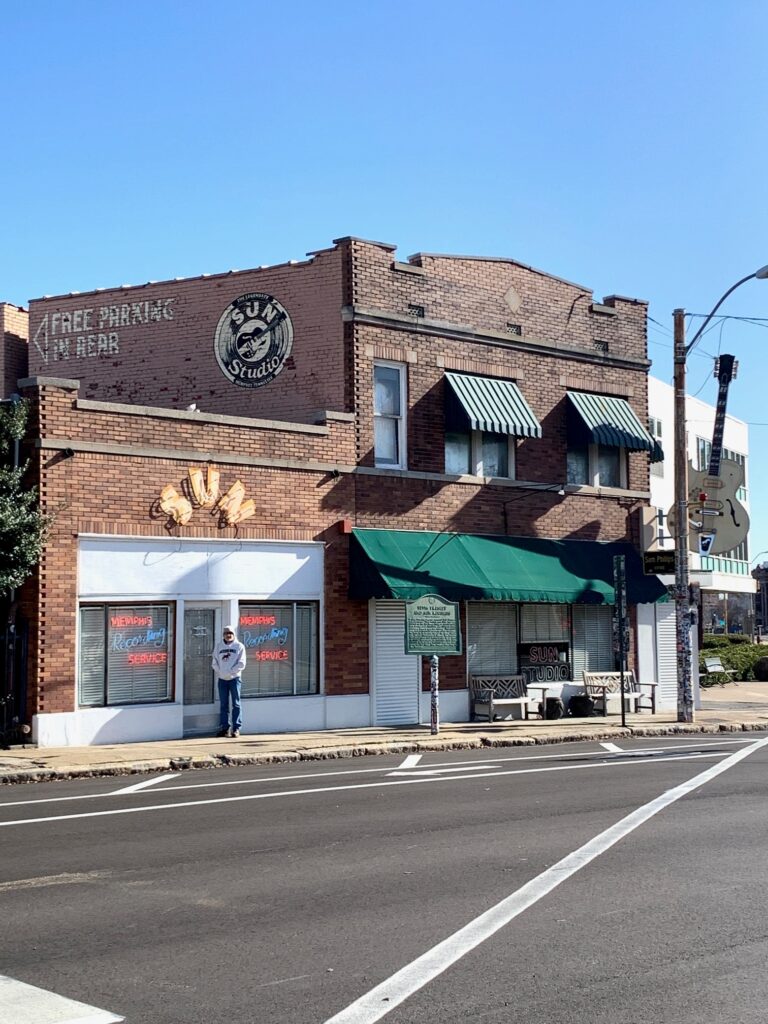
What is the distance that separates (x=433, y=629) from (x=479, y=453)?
185 inches

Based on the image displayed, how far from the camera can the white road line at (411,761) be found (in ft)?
52.1

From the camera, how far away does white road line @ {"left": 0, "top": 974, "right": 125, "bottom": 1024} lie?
543 cm

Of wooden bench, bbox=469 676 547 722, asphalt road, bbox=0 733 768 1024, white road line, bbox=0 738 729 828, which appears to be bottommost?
white road line, bbox=0 738 729 828

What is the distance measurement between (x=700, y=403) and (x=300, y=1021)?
53.2m

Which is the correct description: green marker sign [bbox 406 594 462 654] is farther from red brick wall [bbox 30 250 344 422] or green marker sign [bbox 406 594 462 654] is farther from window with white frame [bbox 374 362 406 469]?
red brick wall [bbox 30 250 344 422]

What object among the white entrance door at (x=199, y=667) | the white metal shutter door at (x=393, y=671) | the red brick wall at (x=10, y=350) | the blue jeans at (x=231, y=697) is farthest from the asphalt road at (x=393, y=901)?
the red brick wall at (x=10, y=350)

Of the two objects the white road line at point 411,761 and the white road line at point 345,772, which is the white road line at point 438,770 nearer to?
the white road line at point 345,772

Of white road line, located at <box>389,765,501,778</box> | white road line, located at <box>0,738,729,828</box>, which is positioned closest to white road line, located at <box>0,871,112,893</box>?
white road line, located at <box>0,738,729,828</box>

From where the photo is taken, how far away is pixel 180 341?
23.5m

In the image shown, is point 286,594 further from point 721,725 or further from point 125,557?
point 721,725

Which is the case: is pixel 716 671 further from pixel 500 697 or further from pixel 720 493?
pixel 500 697

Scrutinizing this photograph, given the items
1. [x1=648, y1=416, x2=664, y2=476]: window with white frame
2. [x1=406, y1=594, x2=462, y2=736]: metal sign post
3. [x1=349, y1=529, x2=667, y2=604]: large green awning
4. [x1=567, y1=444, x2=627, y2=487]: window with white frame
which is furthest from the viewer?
[x1=648, y1=416, x2=664, y2=476]: window with white frame

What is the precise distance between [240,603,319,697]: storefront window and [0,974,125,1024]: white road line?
1395cm

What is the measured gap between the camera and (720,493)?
89.4 feet
